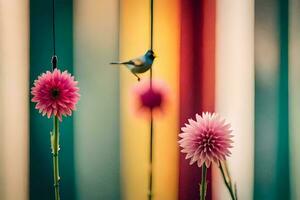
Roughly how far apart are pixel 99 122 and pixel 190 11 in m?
0.37

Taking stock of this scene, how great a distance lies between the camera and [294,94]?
99 centimetres

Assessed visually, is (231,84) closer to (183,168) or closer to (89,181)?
(183,168)

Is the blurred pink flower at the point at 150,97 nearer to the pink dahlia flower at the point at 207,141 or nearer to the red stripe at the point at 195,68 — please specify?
the red stripe at the point at 195,68

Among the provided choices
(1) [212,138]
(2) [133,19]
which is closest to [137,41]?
(2) [133,19]

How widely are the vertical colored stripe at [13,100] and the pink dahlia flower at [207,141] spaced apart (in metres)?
0.42

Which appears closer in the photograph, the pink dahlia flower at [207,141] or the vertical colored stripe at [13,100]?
the pink dahlia flower at [207,141]

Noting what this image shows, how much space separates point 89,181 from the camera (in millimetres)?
→ 978

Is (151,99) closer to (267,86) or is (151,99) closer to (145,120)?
(145,120)

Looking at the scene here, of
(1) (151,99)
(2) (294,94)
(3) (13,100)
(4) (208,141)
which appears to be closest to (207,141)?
(4) (208,141)

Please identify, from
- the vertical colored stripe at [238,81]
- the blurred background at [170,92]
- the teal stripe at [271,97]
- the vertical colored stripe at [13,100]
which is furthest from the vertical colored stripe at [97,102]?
the teal stripe at [271,97]

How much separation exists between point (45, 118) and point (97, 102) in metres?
0.14

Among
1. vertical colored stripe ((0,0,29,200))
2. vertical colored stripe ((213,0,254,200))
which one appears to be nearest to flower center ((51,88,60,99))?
vertical colored stripe ((0,0,29,200))

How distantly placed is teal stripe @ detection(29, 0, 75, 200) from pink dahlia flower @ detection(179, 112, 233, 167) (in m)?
0.36

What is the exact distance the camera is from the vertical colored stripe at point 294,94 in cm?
99
